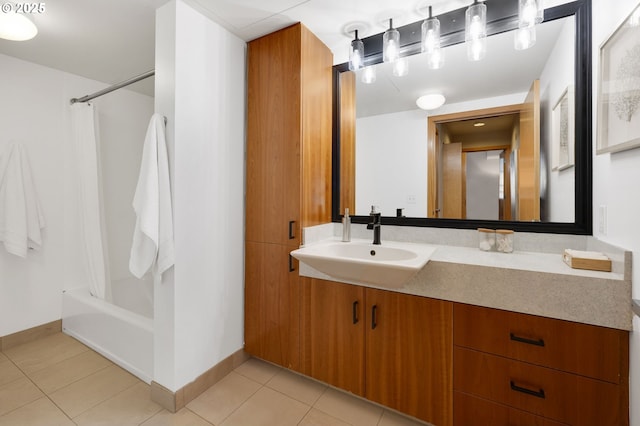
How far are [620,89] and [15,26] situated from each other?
291cm

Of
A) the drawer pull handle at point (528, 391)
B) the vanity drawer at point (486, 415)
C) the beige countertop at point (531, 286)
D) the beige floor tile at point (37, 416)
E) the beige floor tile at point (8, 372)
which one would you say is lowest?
the beige floor tile at point (37, 416)

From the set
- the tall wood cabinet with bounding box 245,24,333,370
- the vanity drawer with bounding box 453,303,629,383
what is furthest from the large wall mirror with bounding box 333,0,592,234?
the vanity drawer with bounding box 453,303,629,383

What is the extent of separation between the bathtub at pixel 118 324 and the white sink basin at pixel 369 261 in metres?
1.21

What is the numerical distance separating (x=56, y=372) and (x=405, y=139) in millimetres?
2915

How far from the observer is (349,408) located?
1.60 metres

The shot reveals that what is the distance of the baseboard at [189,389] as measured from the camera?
5.13 feet

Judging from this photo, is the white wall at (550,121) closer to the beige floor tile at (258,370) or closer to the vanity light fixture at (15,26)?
the beige floor tile at (258,370)

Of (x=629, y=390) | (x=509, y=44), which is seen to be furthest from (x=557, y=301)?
(x=509, y=44)

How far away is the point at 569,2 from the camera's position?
55.6 inches

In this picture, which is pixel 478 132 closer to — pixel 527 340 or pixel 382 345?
pixel 527 340

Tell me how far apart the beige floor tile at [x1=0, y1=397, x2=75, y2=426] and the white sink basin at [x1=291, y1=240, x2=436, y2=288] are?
156 cm

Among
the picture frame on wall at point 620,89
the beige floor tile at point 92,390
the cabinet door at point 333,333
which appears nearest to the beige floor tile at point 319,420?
the cabinet door at point 333,333

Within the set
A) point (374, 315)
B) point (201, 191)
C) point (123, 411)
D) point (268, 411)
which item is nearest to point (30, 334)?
point (123, 411)

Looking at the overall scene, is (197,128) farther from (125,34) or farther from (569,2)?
(569,2)
